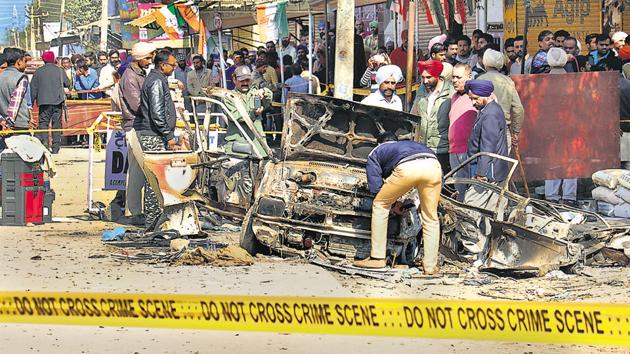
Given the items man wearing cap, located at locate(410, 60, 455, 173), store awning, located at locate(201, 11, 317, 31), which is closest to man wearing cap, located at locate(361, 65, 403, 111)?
man wearing cap, located at locate(410, 60, 455, 173)

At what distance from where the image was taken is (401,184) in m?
9.95

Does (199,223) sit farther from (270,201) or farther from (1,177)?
(1,177)

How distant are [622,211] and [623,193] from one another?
7.6 inches

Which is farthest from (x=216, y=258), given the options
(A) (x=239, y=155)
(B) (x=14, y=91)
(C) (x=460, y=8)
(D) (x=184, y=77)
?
(D) (x=184, y=77)

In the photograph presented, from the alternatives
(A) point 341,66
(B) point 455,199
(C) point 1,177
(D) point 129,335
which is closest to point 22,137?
(C) point 1,177

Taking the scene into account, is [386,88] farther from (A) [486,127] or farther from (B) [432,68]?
(A) [486,127]

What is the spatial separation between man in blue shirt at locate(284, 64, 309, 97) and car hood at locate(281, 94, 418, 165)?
916cm

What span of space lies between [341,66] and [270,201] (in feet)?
14.8

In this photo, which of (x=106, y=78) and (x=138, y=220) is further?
(x=106, y=78)

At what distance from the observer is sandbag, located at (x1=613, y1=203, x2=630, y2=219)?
1247 centimetres

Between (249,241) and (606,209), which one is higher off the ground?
(606,209)

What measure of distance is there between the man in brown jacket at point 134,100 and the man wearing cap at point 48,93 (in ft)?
29.0

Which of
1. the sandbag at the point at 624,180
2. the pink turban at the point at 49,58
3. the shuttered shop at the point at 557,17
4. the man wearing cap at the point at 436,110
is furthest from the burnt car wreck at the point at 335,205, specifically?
the shuttered shop at the point at 557,17

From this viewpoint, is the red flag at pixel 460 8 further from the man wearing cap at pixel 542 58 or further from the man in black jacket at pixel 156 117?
the man in black jacket at pixel 156 117
